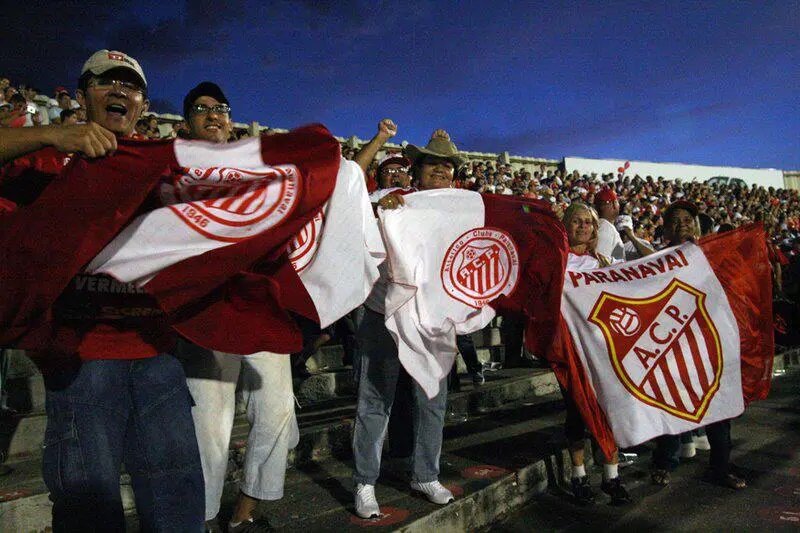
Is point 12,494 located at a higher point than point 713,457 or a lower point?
higher

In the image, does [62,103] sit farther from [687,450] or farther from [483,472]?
[687,450]

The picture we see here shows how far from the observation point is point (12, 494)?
291 cm

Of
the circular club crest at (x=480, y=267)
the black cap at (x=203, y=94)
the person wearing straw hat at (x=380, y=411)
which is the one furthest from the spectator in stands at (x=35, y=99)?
the circular club crest at (x=480, y=267)

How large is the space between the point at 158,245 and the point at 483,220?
212 cm

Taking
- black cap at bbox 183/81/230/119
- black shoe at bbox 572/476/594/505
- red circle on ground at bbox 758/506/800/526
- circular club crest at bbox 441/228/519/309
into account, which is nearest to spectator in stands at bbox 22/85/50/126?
black cap at bbox 183/81/230/119

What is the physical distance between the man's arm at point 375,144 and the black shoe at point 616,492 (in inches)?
97.7

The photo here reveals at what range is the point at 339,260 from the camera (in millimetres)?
2768

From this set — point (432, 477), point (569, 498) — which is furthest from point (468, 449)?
point (432, 477)

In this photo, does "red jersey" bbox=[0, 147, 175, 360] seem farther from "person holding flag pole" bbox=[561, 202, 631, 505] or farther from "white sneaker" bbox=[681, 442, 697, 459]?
"white sneaker" bbox=[681, 442, 697, 459]

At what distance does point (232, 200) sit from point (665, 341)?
10.2ft

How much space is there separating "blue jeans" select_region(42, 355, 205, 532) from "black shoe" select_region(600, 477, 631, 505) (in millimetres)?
2765

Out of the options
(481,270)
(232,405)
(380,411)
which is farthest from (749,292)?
(232,405)

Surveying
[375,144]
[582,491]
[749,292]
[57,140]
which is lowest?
[582,491]

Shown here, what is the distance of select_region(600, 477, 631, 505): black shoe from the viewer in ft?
12.6
